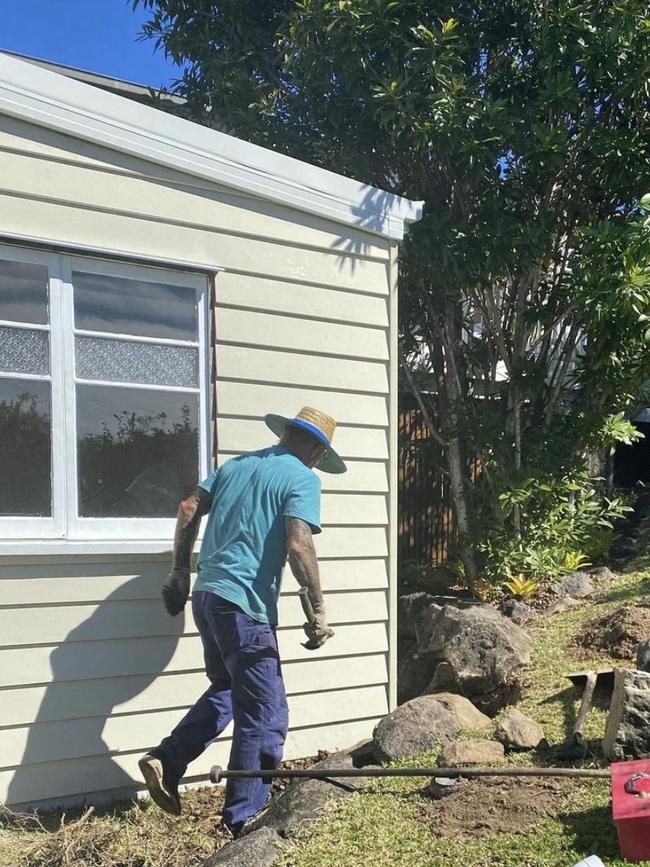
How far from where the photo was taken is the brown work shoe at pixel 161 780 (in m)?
4.11

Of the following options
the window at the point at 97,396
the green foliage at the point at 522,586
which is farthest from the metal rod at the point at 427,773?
the green foliage at the point at 522,586

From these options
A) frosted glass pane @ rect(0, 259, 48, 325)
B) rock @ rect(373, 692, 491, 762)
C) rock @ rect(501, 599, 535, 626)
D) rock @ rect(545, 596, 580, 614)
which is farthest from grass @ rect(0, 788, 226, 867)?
rock @ rect(545, 596, 580, 614)

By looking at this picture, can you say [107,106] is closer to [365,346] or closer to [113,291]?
[113,291]

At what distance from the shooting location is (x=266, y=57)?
8984 mm

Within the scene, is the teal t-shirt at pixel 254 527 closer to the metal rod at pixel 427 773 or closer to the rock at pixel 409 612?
the metal rod at pixel 427 773

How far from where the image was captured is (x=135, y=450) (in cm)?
466

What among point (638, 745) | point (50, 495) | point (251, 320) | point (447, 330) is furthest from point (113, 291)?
point (447, 330)

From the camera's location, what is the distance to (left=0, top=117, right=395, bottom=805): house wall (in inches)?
170

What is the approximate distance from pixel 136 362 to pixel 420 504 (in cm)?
604

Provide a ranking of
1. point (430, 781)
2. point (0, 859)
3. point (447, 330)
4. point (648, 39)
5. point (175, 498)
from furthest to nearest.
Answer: point (447, 330) < point (648, 39) < point (175, 498) < point (430, 781) < point (0, 859)

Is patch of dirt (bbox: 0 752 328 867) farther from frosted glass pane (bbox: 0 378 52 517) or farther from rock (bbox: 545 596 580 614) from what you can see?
rock (bbox: 545 596 580 614)

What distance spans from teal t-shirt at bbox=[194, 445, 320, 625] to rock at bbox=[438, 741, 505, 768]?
1.02 metres

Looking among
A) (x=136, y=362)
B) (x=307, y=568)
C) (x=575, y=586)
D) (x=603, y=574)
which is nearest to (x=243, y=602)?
(x=307, y=568)

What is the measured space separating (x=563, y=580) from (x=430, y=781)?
4.33 m
